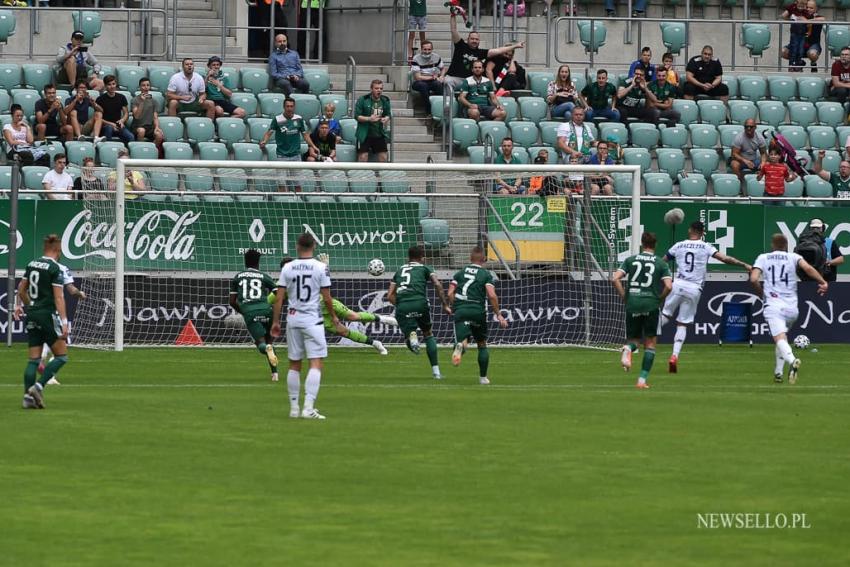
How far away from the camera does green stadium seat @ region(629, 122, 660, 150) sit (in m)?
34.6

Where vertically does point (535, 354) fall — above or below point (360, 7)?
below

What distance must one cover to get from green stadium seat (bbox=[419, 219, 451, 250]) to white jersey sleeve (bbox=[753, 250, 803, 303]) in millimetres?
8099

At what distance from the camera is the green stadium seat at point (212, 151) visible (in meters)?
31.0

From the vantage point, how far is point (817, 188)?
34.1m

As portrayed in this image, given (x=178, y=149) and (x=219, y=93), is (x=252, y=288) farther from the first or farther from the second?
(x=219, y=93)

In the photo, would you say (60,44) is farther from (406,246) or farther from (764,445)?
(764,445)

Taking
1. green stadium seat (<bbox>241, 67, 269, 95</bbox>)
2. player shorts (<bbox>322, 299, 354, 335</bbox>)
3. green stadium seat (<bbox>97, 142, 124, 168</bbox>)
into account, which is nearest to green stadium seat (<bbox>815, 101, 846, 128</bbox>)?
green stadium seat (<bbox>241, 67, 269, 95</bbox>)

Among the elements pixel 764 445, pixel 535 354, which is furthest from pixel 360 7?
pixel 764 445

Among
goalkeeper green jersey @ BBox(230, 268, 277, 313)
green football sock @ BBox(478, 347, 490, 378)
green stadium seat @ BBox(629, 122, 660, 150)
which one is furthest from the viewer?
green stadium seat @ BBox(629, 122, 660, 150)

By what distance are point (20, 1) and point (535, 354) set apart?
43.5 feet

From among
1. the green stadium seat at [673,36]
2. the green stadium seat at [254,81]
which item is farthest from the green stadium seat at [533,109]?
the green stadium seat at [254,81]

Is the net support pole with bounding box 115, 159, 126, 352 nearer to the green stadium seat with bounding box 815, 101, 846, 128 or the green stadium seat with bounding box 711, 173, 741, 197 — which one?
the green stadium seat with bounding box 711, 173, 741, 197

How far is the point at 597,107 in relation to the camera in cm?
3450

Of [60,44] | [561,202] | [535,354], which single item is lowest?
[535,354]
